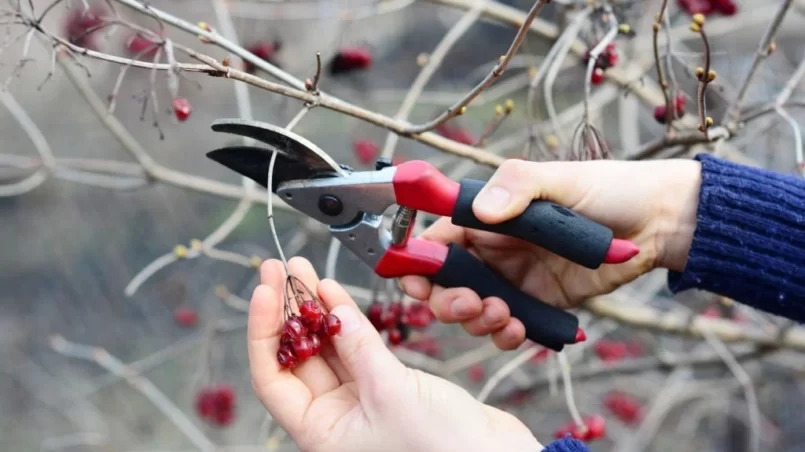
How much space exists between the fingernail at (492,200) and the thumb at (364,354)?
309 millimetres

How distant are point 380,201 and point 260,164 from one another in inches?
9.5

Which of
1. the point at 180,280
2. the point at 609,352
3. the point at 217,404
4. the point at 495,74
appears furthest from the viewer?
the point at 180,280

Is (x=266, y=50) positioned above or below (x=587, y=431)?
above

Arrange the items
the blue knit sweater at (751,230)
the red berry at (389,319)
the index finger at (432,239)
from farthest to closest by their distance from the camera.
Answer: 1. the red berry at (389,319)
2. the index finger at (432,239)
3. the blue knit sweater at (751,230)

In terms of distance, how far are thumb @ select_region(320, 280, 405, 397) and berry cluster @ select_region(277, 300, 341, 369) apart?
2 cm

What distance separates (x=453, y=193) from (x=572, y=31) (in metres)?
0.61

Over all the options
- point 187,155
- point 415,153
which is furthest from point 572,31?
point 187,155

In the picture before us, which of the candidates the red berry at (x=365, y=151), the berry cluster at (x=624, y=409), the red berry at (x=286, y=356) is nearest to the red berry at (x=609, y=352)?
→ the berry cluster at (x=624, y=409)

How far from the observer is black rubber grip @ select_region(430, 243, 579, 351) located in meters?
1.44

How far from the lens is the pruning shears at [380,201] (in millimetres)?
1223

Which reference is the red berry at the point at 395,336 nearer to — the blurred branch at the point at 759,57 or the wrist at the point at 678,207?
the wrist at the point at 678,207

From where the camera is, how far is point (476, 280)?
58.2 inches

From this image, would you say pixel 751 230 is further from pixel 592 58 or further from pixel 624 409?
pixel 624 409

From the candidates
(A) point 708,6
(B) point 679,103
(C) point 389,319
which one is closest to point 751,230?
(B) point 679,103
